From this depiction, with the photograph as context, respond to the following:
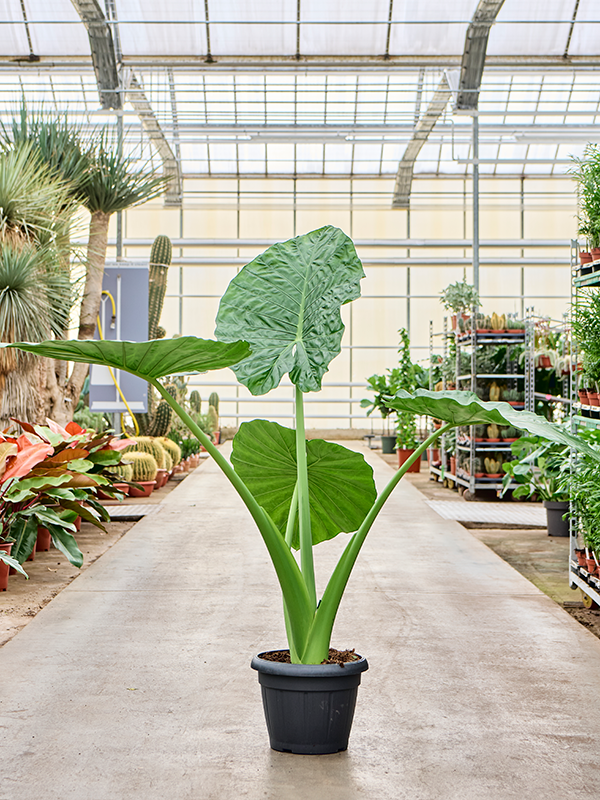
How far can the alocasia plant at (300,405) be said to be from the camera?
6.48ft

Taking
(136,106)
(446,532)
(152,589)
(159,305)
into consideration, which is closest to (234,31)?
(136,106)

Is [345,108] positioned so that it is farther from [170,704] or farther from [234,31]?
[170,704]

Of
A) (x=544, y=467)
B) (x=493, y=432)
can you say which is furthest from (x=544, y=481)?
(x=493, y=432)

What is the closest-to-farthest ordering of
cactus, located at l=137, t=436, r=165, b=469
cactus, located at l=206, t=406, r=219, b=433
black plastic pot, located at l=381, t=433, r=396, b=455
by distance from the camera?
cactus, located at l=137, t=436, r=165, b=469 < cactus, located at l=206, t=406, r=219, b=433 < black plastic pot, located at l=381, t=433, r=396, b=455

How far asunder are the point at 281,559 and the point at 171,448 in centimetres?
771

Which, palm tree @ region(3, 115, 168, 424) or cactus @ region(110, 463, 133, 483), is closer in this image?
palm tree @ region(3, 115, 168, 424)

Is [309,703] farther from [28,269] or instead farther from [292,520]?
[28,269]

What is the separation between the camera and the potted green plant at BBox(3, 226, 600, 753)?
1.93 metres

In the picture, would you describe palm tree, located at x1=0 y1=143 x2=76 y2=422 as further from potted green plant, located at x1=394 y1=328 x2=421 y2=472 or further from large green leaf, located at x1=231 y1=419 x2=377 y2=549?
potted green plant, located at x1=394 y1=328 x2=421 y2=472

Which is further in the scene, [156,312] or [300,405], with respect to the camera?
[156,312]

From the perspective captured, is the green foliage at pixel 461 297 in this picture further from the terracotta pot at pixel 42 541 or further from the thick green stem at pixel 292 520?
the thick green stem at pixel 292 520

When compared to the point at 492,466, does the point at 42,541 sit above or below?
below

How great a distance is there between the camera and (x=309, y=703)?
2041mm

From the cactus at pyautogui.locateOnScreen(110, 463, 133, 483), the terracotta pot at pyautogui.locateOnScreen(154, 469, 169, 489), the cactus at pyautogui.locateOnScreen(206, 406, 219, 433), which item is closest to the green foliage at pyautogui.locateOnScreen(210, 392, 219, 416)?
the cactus at pyautogui.locateOnScreen(206, 406, 219, 433)
